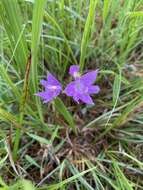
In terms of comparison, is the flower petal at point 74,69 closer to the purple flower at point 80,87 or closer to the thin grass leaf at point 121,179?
the purple flower at point 80,87

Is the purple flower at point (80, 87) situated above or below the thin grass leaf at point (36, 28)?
below

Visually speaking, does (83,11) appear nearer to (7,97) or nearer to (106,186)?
(7,97)

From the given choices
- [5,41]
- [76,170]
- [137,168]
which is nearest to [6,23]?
[5,41]

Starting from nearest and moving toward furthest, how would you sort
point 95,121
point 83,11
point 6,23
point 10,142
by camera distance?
point 6,23 < point 10,142 < point 95,121 < point 83,11

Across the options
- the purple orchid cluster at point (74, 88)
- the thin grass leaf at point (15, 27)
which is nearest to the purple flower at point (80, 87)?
the purple orchid cluster at point (74, 88)

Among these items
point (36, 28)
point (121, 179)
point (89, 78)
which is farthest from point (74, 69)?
point (121, 179)

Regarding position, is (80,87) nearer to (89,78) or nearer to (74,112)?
(89,78)

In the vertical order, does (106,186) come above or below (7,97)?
below
